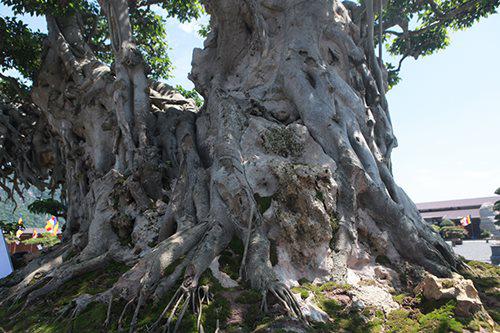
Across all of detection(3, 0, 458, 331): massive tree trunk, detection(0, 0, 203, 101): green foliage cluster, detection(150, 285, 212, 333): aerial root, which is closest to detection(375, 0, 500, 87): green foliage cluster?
detection(3, 0, 458, 331): massive tree trunk

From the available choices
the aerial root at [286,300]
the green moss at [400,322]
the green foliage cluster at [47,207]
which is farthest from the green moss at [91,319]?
the green foliage cluster at [47,207]

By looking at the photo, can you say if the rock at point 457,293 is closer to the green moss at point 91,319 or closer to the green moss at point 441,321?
the green moss at point 441,321

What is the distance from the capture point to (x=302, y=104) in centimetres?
664

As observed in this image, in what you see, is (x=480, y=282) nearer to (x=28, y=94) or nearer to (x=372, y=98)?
(x=372, y=98)

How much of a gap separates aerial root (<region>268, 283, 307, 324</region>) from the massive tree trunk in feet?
0.08

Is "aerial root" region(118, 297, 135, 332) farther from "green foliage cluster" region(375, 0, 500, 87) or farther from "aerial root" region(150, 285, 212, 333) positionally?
"green foliage cluster" region(375, 0, 500, 87)

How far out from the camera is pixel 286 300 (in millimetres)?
3816

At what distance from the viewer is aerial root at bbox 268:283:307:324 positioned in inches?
145

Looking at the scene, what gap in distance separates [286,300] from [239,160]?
2.43 meters

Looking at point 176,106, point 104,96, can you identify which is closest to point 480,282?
point 176,106

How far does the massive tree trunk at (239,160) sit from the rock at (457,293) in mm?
858

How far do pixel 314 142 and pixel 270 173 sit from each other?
1.12 m

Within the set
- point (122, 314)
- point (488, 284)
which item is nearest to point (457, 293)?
point (488, 284)

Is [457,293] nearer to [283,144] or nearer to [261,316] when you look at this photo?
[261,316]
